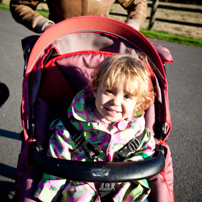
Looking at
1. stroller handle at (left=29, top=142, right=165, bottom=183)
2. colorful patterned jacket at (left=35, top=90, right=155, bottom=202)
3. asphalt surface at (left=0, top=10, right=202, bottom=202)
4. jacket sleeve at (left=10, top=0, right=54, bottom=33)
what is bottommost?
asphalt surface at (left=0, top=10, right=202, bottom=202)

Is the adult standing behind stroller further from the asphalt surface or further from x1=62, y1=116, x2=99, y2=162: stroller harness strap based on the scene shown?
the asphalt surface

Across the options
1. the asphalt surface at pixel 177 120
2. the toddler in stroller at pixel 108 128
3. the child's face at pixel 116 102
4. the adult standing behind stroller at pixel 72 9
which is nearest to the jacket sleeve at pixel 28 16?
the adult standing behind stroller at pixel 72 9

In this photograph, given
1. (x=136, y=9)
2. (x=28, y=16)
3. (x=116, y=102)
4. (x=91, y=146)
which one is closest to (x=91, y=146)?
(x=91, y=146)

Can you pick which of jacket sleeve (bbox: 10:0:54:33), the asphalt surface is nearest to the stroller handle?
jacket sleeve (bbox: 10:0:54:33)

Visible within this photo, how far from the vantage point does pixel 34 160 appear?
99 centimetres

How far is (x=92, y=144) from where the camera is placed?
132cm

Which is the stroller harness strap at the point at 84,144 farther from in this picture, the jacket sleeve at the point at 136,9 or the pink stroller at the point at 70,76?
the jacket sleeve at the point at 136,9

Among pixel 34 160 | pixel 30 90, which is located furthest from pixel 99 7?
pixel 34 160

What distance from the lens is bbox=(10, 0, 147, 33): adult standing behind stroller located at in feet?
5.42

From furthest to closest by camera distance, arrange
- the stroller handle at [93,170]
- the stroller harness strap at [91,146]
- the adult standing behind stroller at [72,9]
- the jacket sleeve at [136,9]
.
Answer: the jacket sleeve at [136,9], the adult standing behind stroller at [72,9], the stroller harness strap at [91,146], the stroller handle at [93,170]

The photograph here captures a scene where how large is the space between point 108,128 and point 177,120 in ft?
6.52

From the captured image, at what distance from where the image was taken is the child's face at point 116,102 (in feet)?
3.88

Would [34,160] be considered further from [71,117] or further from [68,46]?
[68,46]

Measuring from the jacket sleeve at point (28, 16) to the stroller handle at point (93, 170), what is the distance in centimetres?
95
